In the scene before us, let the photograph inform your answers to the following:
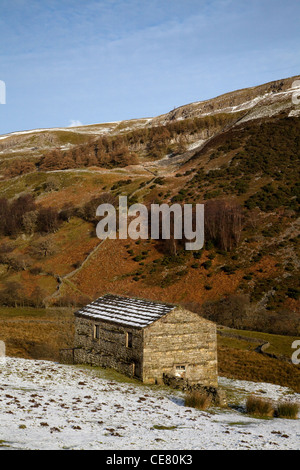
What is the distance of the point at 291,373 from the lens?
29781mm

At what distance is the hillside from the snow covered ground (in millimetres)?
24616

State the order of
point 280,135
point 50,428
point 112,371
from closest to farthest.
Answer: point 50,428
point 112,371
point 280,135

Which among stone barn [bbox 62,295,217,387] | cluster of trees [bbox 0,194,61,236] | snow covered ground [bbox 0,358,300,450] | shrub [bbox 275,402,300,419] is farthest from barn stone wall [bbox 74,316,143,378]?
cluster of trees [bbox 0,194,61,236]

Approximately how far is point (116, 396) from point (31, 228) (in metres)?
60.3

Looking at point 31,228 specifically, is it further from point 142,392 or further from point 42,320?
point 142,392

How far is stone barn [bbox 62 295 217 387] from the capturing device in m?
22.5

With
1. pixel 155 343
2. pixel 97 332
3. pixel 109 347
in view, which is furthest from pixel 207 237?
pixel 155 343

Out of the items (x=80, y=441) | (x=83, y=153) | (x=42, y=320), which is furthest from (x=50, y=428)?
(x=83, y=153)

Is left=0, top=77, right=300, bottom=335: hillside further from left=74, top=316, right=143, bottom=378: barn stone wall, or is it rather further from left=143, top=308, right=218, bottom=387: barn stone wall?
left=74, top=316, right=143, bottom=378: barn stone wall

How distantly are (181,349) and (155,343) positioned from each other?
1.62 metres

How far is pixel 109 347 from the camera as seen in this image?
24.7 meters

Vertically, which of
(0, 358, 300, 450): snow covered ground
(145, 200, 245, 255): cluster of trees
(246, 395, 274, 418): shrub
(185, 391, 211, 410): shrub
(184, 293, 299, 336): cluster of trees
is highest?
(145, 200, 245, 255): cluster of trees

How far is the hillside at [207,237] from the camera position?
164 ft

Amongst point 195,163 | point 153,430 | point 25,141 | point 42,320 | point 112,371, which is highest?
point 25,141
